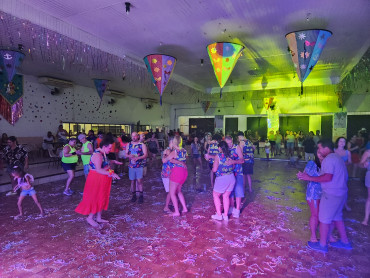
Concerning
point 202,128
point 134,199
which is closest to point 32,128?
point 134,199

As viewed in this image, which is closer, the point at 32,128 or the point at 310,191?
the point at 310,191

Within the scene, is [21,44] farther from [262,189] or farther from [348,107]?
[348,107]

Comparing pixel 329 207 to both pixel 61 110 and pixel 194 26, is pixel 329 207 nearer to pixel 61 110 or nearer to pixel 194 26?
pixel 194 26

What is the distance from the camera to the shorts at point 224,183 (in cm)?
396

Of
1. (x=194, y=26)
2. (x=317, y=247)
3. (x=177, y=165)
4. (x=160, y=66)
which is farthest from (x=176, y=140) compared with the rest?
(x=194, y=26)

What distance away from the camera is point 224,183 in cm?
397

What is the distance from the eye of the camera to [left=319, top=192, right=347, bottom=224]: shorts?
293cm

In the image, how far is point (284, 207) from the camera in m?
5.02

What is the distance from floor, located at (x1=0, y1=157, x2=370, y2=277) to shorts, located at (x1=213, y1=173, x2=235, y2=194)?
65 cm

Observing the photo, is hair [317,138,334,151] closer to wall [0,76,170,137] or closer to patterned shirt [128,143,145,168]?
patterned shirt [128,143,145,168]

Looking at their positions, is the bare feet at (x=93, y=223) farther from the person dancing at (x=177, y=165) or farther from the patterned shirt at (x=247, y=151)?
the patterned shirt at (x=247, y=151)

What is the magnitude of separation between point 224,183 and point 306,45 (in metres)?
3.62

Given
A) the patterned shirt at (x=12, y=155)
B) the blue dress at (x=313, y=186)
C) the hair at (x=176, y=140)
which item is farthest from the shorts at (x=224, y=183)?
the patterned shirt at (x=12, y=155)

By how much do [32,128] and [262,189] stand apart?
10432 mm
